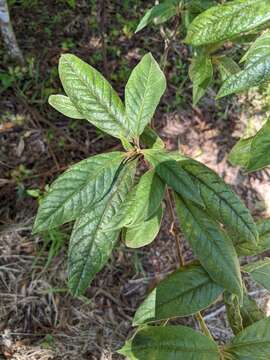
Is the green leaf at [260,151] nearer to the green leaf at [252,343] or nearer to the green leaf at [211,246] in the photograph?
the green leaf at [211,246]

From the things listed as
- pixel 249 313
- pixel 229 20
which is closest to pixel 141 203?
pixel 229 20

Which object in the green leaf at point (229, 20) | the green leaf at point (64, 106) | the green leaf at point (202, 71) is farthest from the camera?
the green leaf at point (202, 71)

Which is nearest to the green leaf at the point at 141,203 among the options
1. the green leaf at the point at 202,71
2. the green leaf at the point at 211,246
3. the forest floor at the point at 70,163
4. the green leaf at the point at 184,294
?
the green leaf at the point at 211,246

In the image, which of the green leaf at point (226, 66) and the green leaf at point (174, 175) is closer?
the green leaf at point (174, 175)

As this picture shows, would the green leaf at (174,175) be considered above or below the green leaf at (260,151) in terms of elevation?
below

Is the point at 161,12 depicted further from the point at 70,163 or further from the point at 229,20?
the point at 70,163
